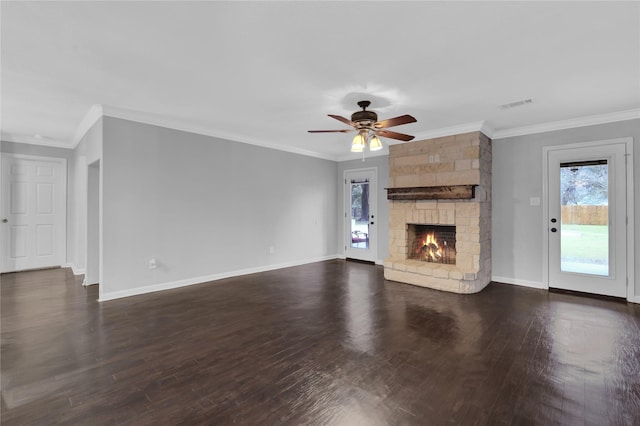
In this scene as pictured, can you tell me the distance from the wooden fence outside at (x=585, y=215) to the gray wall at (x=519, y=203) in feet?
1.09

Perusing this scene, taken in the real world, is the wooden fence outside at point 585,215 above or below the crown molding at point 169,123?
below

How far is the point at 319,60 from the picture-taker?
8.91ft

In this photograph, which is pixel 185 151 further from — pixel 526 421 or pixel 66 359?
pixel 526 421

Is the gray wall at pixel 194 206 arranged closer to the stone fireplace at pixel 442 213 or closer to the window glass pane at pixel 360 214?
the window glass pane at pixel 360 214

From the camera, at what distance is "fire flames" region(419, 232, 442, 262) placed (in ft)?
17.6

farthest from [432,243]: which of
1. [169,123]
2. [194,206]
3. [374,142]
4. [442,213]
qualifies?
[169,123]

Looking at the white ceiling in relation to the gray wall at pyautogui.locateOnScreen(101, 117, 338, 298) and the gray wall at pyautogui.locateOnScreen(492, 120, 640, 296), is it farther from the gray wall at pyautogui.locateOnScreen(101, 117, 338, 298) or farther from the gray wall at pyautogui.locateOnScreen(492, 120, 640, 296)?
the gray wall at pyautogui.locateOnScreen(101, 117, 338, 298)

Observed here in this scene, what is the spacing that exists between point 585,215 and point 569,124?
1.39 metres

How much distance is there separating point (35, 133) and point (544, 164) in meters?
8.91

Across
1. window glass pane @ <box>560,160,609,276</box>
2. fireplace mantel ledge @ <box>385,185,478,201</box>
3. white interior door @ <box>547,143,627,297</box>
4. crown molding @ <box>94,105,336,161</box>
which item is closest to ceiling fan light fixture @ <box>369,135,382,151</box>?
fireplace mantel ledge @ <box>385,185,478,201</box>

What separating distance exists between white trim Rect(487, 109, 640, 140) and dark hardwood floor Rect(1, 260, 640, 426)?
255cm

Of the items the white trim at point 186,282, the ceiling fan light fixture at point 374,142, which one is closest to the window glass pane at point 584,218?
the ceiling fan light fixture at point 374,142

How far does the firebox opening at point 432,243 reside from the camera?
5211 millimetres

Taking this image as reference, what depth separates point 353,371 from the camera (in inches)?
93.3
